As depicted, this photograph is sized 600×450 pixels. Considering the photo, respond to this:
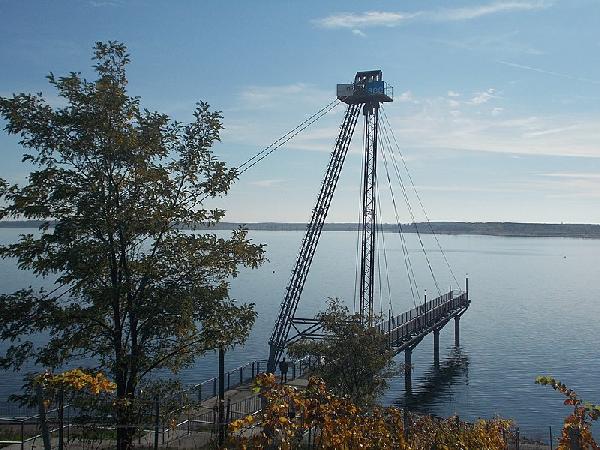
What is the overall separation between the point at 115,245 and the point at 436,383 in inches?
2034

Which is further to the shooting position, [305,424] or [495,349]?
[495,349]

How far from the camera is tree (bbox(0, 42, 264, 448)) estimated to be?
50.6 feet

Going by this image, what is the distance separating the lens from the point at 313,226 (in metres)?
57.3

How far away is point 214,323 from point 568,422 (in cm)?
959

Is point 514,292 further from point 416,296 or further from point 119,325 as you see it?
point 119,325

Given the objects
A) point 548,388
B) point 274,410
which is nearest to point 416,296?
point 548,388

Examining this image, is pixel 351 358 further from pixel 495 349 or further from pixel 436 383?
pixel 495 349

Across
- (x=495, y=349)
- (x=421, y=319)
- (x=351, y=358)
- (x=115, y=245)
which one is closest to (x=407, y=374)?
(x=421, y=319)

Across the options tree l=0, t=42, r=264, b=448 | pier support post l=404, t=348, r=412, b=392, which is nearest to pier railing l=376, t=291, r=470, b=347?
pier support post l=404, t=348, r=412, b=392

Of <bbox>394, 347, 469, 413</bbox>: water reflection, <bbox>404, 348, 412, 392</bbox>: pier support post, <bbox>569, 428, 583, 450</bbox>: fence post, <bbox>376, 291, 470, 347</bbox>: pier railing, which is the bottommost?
<bbox>394, 347, 469, 413</bbox>: water reflection

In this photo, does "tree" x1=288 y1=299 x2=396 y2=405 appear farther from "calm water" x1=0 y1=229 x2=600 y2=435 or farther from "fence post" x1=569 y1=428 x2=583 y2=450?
"fence post" x1=569 y1=428 x2=583 y2=450

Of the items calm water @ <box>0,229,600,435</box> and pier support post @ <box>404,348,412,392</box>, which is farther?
pier support post @ <box>404,348,412,392</box>

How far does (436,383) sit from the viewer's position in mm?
61906

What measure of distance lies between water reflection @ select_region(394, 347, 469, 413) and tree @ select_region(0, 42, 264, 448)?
129 feet
